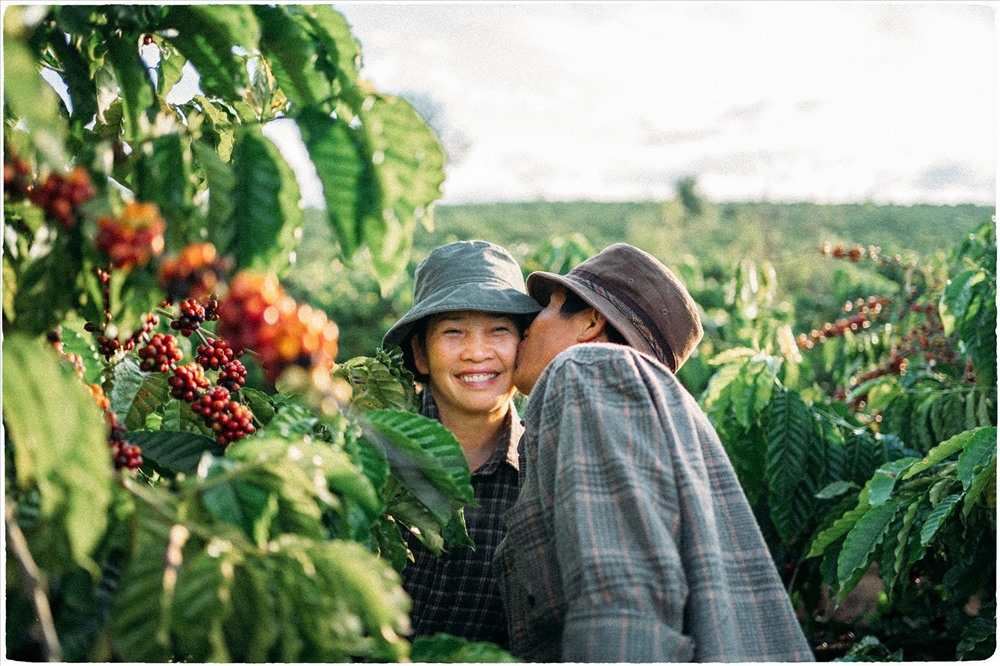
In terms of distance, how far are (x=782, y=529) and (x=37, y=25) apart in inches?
81.7

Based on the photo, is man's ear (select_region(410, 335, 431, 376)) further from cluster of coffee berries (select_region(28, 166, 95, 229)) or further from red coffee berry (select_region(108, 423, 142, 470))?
cluster of coffee berries (select_region(28, 166, 95, 229))

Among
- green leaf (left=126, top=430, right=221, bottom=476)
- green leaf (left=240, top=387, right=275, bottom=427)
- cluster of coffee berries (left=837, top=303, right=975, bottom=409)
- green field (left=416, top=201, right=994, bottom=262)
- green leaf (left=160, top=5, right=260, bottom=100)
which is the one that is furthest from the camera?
green field (left=416, top=201, right=994, bottom=262)

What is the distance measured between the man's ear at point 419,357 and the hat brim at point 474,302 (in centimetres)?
11

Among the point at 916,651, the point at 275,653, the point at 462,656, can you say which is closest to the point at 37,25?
the point at 275,653

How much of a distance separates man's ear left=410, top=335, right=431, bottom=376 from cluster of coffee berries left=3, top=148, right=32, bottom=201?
1.25 metres

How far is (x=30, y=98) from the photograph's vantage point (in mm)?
667

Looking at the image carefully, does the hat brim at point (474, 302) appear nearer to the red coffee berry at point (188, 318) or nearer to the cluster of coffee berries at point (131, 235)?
the red coffee berry at point (188, 318)

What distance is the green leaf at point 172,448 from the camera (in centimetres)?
122

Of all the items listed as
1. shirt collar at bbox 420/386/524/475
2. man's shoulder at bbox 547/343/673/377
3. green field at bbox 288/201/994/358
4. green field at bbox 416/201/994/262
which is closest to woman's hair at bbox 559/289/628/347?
shirt collar at bbox 420/386/524/475

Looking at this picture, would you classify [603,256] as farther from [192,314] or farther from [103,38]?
[103,38]

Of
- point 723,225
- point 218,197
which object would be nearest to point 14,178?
point 218,197

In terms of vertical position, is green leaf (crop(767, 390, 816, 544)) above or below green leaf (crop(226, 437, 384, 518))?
below

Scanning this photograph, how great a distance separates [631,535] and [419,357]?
100cm

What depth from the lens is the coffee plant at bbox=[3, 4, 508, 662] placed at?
0.78 meters
